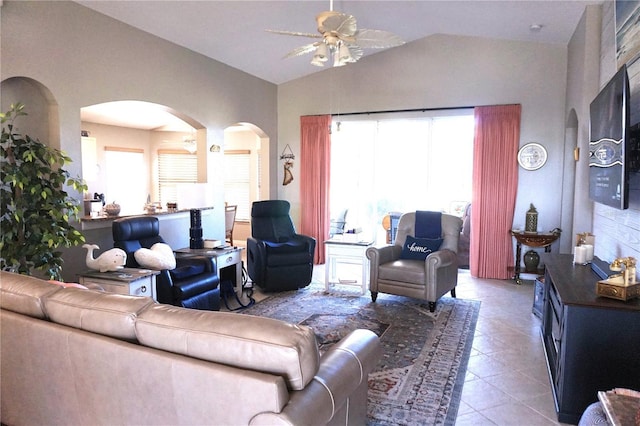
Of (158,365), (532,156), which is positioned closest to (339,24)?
(158,365)

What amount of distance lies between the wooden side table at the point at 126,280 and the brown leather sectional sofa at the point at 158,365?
111 cm

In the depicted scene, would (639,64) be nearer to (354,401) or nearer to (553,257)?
(553,257)

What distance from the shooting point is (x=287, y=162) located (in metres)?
7.39

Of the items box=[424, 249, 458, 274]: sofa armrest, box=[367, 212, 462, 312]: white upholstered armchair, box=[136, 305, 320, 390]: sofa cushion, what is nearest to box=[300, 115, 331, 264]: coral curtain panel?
box=[367, 212, 462, 312]: white upholstered armchair

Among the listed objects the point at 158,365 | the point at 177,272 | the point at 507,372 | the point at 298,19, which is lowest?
the point at 507,372

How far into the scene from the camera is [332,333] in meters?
3.82

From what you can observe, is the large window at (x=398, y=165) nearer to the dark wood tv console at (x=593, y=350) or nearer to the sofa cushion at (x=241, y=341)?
the dark wood tv console at (x=593, y=350)

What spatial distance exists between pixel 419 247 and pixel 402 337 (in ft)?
4.49

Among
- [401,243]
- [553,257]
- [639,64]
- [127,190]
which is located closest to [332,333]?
[401,243]

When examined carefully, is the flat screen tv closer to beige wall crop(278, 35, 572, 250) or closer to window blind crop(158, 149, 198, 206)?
beige wall crop(278, 35, 572, 250)

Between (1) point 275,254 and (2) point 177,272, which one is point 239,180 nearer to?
(1) point 275,254

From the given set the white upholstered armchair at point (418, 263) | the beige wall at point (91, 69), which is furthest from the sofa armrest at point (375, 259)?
the beige wall at point (91, 69)

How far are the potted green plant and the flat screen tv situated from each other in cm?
390

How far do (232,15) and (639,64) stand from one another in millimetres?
3745
